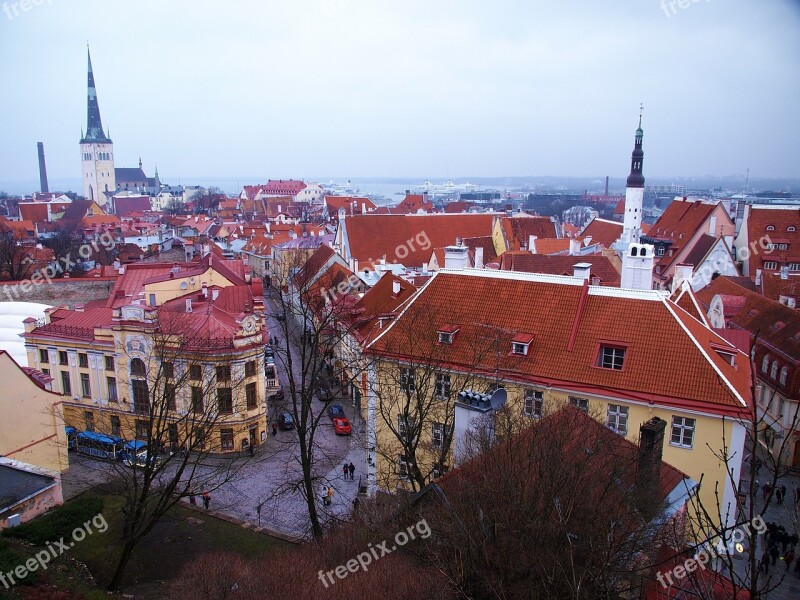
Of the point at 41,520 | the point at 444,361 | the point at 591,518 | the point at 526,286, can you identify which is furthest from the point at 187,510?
the point at 591,518

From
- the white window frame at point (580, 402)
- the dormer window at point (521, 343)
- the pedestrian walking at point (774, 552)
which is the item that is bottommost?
the pedestrian walking at point (774, 552)

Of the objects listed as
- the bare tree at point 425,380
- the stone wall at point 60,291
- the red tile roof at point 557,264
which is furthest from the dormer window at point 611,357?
the stone wall at point 60,291

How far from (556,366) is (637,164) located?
5165 cm

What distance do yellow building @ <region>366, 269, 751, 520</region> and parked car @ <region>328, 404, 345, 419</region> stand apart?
8.24 metres

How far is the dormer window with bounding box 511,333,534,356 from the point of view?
67.8ft

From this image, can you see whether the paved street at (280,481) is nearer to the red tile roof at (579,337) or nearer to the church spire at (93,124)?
the red tile roof at (579,337)

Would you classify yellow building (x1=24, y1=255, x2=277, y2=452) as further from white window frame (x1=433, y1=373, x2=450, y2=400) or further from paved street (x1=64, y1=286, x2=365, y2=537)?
white window frame (x1=433, y1=373, x2=450, y2=400)

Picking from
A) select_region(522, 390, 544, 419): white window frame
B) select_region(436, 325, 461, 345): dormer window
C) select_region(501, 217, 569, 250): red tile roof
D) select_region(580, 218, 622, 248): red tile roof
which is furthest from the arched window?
select_region(580, 218, 622, 248): red tile roof

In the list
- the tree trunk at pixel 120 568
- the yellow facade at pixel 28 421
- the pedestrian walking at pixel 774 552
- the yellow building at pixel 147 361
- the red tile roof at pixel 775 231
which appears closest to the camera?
the tree trunk at pixel 120 568

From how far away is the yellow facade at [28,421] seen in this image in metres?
23.0

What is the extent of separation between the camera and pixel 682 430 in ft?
60.0

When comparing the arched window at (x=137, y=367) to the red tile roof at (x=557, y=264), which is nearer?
the arched window at (x=137, y=367)

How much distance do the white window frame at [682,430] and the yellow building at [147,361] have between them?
1623 centimetres

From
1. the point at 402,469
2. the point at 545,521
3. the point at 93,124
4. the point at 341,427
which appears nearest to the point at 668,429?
the point at 402,469
